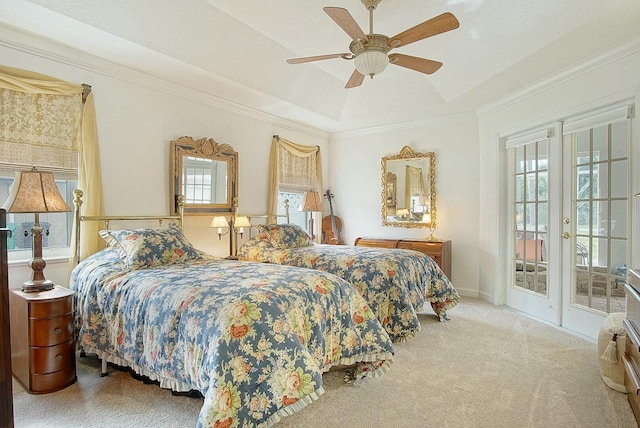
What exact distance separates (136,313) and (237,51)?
2.66 meters

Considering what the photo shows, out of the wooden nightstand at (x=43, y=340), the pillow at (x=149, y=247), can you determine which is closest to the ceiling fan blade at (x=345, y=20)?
the pillow at (x=149, y=247)

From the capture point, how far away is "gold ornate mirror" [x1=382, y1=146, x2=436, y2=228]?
542cm

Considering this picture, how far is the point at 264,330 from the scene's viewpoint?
5.99 ft

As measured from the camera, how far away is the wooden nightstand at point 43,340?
2.31m

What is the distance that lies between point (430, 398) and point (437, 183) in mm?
3691

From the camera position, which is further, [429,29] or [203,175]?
[203,175]

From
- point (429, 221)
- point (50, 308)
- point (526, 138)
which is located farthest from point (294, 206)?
point (50, 308)

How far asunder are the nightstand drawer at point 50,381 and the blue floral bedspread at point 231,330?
0.74 ft

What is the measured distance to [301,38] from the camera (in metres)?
3.58

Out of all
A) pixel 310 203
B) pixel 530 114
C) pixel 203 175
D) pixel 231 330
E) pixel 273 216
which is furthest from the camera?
pixel 310 203

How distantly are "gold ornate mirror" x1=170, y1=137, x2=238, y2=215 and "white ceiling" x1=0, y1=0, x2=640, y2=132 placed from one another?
26.4 inches

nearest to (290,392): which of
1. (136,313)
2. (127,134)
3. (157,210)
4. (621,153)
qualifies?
(136,313)

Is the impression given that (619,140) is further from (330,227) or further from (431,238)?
(330,227)

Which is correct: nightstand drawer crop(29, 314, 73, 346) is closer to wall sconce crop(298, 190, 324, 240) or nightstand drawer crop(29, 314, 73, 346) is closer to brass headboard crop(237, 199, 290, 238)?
brass headboard crop(237, 199, 290, 238)
